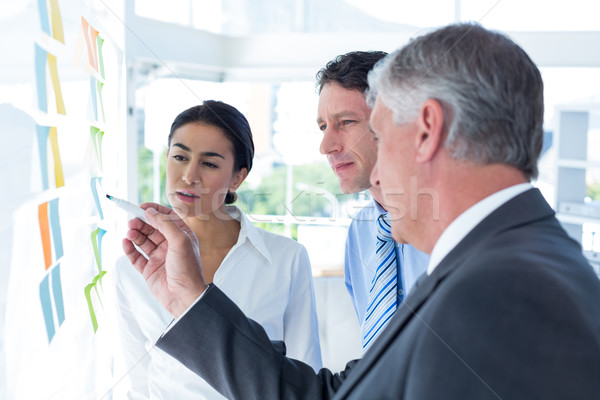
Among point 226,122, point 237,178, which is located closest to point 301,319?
point 237,178

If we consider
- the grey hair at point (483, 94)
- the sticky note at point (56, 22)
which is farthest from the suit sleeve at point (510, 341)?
the sticky note at point (56, 22)

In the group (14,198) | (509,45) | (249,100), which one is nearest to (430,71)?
(509,45)

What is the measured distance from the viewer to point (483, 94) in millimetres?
673

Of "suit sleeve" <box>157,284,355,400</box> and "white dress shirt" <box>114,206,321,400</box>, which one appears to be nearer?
"suit sleeve" <box>157,284,355,400</box>

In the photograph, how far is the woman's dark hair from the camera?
1517 millimetres

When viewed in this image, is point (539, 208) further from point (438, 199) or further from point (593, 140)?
point (593, 140)

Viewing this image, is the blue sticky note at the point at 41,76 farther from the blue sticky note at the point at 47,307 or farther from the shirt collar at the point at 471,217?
the shirt collar at the point at 471,217

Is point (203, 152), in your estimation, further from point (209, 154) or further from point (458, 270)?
point (458, 270)

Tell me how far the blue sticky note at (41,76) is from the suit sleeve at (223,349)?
404 mm

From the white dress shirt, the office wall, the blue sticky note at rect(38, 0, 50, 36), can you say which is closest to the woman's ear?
the white dress shirt

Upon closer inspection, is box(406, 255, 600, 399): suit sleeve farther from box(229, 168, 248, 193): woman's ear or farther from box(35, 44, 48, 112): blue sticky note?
box(229, 168, 248, 193): woman's ear

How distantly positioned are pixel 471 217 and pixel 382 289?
2.06ft

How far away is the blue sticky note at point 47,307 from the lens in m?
0.92

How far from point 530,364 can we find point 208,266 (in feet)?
3.62
